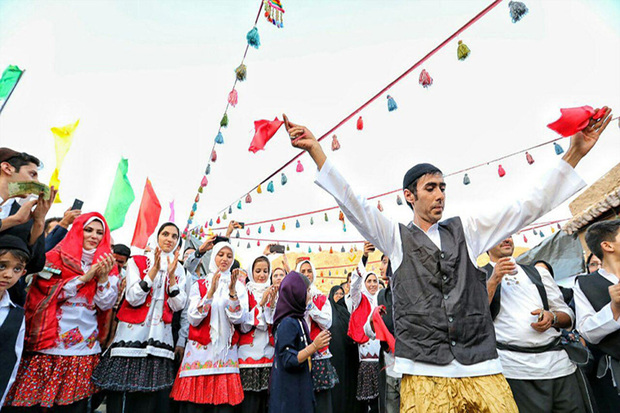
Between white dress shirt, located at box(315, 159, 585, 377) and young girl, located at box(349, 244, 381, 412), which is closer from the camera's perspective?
white dress shirt, located at box(315, 159, 585, 377)

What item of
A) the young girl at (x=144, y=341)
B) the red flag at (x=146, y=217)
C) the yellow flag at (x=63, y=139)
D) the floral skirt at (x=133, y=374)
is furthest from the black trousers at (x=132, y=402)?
the yellow flag at (x=63, y=139)

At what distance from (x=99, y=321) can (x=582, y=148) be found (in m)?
4.17

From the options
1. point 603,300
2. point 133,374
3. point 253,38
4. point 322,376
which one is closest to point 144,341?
point 133,374

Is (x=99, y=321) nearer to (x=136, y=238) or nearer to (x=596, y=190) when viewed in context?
(x=136, y=238)

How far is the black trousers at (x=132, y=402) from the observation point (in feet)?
10.8

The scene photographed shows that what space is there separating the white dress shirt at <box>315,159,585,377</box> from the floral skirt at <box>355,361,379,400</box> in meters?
3.73

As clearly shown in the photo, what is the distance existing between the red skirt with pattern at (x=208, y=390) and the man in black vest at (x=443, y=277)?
2.30 metres

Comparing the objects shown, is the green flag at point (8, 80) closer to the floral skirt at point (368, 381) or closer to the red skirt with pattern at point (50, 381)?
the red skirt with pattern at point (50, 381)

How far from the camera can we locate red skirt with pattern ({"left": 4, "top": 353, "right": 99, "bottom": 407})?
2.75 m

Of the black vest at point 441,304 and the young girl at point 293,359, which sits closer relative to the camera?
the black vest at point 441,304

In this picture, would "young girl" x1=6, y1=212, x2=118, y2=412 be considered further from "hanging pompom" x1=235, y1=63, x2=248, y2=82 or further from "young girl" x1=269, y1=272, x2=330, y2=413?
"hanging pompom" x1=235, y1=63, x2=248, y2=82

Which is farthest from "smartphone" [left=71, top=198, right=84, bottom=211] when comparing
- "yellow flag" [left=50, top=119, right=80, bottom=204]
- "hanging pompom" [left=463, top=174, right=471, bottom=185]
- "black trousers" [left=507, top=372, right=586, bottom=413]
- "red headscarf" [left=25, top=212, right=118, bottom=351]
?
"hanging pompom" [left=463, top=174, right=471, bottom=185]

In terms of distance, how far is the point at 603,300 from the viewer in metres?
2.76

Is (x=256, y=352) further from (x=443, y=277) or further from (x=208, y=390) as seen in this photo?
(x=443, y=277)
